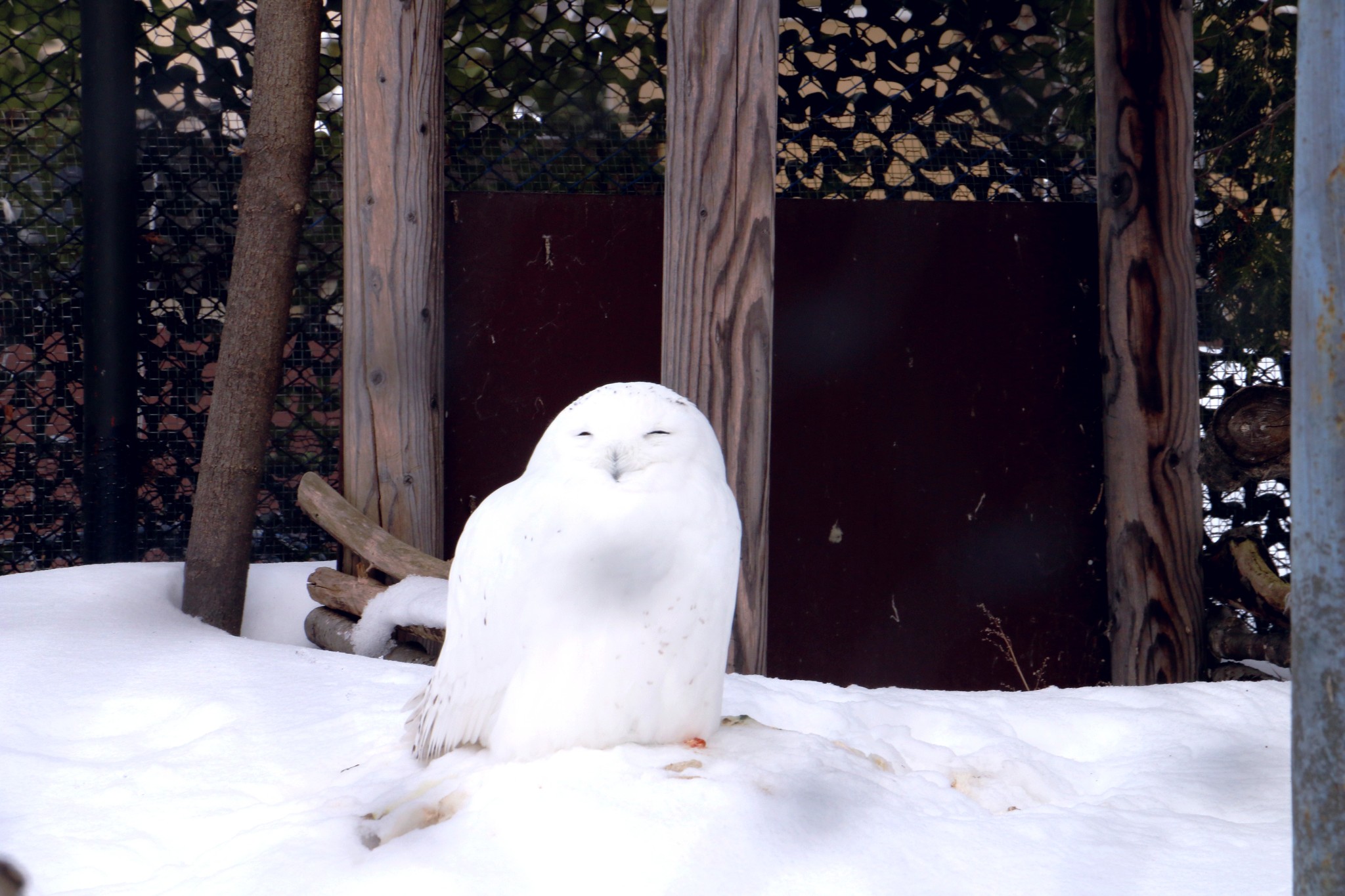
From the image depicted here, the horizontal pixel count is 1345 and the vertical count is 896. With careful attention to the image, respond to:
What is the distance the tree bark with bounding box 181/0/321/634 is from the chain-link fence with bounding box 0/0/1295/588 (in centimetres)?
37

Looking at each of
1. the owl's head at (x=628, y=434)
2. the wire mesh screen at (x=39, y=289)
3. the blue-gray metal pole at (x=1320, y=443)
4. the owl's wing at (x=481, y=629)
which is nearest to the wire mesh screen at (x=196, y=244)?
the wire mesh screen at (x=39, y=289)

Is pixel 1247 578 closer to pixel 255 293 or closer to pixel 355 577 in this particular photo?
pixel 355 577

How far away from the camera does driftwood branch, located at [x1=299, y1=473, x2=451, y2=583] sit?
9.16ft

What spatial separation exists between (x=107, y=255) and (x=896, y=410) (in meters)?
2.41

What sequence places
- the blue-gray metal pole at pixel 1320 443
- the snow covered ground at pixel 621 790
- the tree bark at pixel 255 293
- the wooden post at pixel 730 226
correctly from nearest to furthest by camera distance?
the blue-gray metal pole at pixel 1320 443 → the snow covered ground at pixel 621 790 → the wooden post at pixel 730 226 → the tree bark at pixel 255 293

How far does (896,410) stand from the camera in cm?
320

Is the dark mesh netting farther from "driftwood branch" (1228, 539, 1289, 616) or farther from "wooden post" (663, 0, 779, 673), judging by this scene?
"driftwood branch" (1228, 539, 1289, 616)

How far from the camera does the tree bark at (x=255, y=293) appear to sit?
293cm

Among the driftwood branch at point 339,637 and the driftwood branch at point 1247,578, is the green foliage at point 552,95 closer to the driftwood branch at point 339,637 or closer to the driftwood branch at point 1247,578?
the driftwood branch at point 339,637

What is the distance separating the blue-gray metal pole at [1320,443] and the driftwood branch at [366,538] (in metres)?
2.18

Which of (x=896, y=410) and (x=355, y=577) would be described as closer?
(x=355, y=577)

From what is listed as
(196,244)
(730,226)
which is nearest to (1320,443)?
(730,226)

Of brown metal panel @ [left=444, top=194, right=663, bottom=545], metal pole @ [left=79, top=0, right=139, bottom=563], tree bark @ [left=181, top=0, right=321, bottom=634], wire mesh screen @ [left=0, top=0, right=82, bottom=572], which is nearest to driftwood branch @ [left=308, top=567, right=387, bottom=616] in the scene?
tree bark @ [left=181, top=0, right=321, bottom=634]

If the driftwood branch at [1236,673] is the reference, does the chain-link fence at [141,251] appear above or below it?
above
